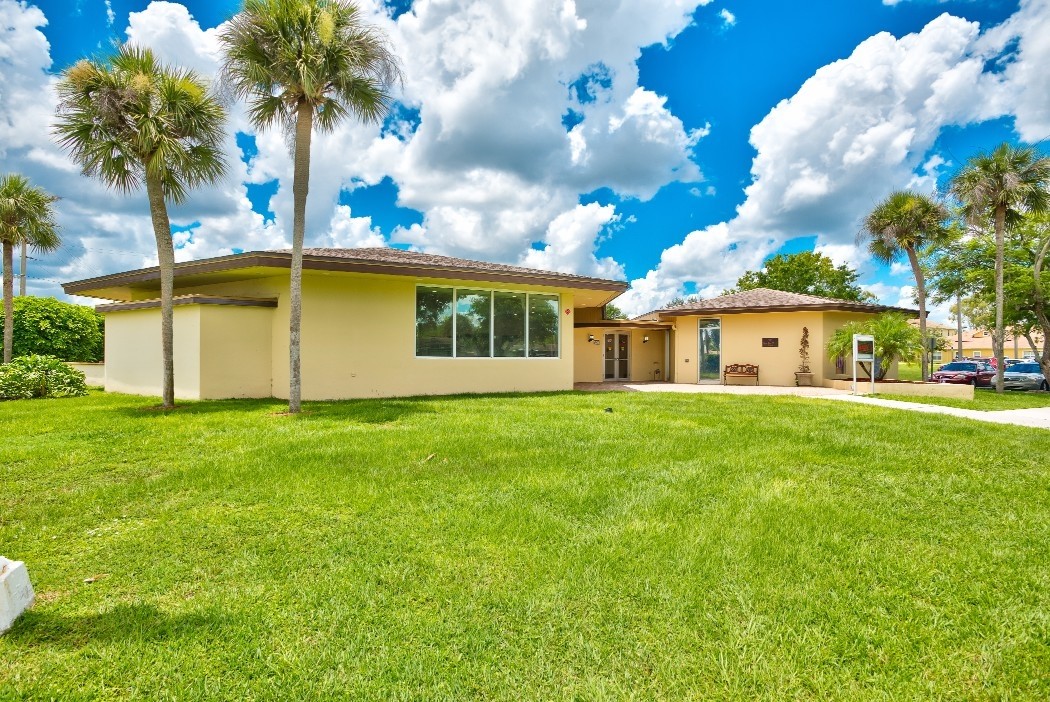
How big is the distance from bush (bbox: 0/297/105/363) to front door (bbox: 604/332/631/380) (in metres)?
19.8

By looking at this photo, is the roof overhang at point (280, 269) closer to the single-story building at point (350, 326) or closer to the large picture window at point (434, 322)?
the single-story building at point (350, 326)

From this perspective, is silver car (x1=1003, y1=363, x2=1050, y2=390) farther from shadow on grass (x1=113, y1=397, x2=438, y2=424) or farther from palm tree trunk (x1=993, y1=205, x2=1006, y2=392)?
shadow on grass (x1=113, y1=397, x2=438, y2=424)

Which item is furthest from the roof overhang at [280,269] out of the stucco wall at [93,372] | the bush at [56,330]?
the bush at [56,330]

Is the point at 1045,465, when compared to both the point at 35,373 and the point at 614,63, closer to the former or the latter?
the point at 614,63

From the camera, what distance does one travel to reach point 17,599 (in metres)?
2.61

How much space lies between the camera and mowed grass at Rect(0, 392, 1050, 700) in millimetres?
2227

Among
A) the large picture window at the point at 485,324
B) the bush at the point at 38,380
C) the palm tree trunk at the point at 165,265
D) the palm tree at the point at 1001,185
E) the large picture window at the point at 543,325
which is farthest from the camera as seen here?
the palm tree at the point at 1001,185

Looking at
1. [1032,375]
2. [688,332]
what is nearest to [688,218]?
[688,332]

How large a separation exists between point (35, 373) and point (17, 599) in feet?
44.8

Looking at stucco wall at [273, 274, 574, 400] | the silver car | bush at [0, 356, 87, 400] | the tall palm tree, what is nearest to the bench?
the tall palm tree

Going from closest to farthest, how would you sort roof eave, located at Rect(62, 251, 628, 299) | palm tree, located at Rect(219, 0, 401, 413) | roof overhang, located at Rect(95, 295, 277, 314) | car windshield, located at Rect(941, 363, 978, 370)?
1. palm tree, located at Rect(219, 0, 401, 413)
2. roof eave, located at Rect(62, 251, 628, 299)
3. roof overhang, located at Rect(95, 295, 277, 314)
4. car windshield, located at Rect(941, 363, 978, 370)

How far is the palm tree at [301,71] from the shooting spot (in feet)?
28.4

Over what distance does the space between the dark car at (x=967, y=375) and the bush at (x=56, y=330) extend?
1431 inches

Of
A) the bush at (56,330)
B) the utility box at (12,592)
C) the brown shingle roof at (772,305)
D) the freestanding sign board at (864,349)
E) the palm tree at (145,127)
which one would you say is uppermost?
the palm tree at (145,127)
